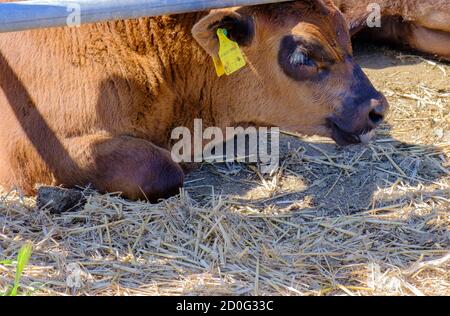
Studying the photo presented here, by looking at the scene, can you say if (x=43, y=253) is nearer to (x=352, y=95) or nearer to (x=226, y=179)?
(x=226, y=179)

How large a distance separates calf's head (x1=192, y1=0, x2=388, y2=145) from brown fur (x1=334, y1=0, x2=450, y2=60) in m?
2.39

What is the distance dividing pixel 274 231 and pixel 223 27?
121 centimetres

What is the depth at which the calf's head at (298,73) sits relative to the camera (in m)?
5.29

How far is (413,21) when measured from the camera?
797 centimetres

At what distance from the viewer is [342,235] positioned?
500 cm

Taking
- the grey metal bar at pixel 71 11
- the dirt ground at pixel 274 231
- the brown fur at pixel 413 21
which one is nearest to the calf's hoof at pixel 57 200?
the dirt ground at pixel 274 231

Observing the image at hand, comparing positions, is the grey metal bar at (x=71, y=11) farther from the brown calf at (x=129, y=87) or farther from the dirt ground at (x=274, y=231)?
the dirt ground at (x=274, y=231)

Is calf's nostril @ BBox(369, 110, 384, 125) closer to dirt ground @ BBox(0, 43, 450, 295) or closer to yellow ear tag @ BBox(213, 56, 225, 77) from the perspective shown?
dirt ground @ BBox(0, 43, 450, 295)

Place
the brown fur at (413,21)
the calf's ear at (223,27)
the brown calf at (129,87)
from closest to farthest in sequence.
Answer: the calf's ear at (223,27)
the brown calf at (129,87)
the brown fur at (413,21)

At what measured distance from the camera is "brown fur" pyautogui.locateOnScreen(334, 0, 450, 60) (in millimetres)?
7816

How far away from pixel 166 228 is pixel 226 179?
1.11 meters

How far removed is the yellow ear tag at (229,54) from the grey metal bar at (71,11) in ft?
1.76

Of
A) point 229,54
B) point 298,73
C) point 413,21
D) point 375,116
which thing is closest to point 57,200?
point 229,54
